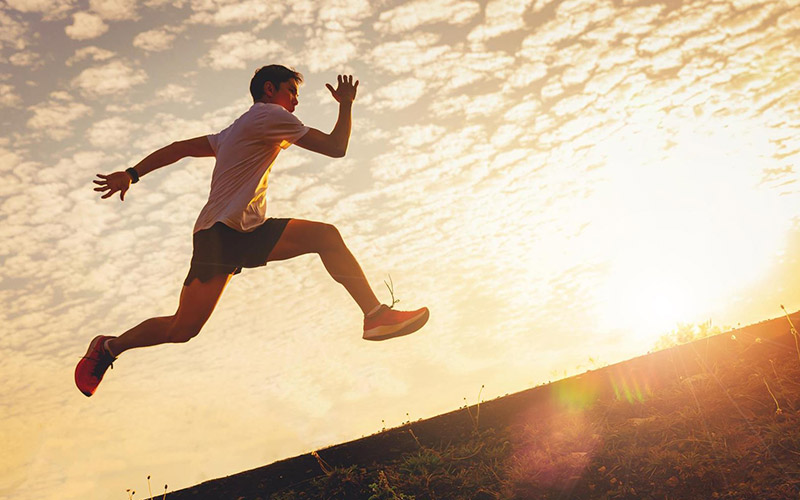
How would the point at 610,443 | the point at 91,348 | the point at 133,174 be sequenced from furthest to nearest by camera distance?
1. the point at 91,348
2. the point at 133,174
3. the point at 610,443

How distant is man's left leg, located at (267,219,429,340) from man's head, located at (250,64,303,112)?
882 mm

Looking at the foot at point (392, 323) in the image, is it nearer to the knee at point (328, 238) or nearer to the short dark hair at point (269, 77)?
the knee at point (328, 238)

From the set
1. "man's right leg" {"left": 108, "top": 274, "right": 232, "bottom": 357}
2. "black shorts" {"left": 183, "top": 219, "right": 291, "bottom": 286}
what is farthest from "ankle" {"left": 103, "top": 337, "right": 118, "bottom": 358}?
"black shorts" {"left": 183, "top": 219, "right": 291, "bottom": 286}

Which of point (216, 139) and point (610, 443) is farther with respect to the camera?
point (216, 139)

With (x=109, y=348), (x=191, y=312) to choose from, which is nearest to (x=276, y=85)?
(x=191, y=312)

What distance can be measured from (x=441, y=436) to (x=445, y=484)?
677 mm

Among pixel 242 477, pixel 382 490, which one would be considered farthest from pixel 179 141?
pixel 382 490

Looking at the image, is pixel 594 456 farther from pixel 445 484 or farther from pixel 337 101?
pixel 337 101

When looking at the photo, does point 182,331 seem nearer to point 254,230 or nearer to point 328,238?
point 254,230

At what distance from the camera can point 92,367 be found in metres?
4.31

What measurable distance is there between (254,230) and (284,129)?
2.26ft

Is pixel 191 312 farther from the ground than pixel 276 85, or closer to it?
closer to it

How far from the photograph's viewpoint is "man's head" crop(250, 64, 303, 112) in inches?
166

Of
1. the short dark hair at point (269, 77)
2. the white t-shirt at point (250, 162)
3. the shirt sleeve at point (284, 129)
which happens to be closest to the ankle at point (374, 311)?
the white t-shirt at point (250, 162)
